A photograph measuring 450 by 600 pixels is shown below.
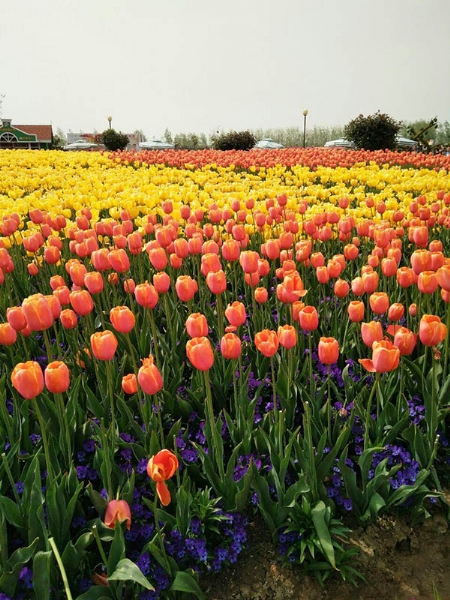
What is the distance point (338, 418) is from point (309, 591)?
852 mm

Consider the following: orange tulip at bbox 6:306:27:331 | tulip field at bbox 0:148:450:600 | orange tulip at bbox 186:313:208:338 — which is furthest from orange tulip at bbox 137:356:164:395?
orange tulip at bbox 6:306:27:331

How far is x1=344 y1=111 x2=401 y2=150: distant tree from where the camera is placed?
21.3 meters

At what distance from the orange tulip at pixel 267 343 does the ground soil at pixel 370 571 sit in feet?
2.70

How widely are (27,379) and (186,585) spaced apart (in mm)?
972

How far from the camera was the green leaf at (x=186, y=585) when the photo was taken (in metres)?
2.00

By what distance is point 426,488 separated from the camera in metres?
2.40

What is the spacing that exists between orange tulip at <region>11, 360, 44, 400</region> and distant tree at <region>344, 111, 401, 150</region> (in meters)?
21.6

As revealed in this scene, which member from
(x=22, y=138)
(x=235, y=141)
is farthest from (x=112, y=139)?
(x=22, y=138)

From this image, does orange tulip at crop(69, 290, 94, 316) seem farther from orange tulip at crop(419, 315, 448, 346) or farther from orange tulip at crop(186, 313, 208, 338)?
orange tulip at crop(419, 315, 448, 346)

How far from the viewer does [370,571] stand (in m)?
2.30

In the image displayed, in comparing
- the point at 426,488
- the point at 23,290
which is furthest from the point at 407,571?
the point at 23,290

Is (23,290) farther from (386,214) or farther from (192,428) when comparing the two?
(386,214)

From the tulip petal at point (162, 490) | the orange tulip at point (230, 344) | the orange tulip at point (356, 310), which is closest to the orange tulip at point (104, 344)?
the orange tulip at point (230, 344)

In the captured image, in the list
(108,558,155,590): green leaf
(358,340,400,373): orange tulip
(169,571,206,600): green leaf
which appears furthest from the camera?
(358,340,400,373): orange tulip
